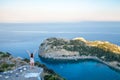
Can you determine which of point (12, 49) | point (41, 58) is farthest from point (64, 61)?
point (12, 49)

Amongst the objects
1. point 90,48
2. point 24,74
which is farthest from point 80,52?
point 24,74

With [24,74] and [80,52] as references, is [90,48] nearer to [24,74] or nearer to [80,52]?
[80,52]

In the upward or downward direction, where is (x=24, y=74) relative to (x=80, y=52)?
upward

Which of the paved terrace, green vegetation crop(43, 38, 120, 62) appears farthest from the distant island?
the paved terrace

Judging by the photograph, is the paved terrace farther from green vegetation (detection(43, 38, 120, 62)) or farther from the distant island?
green vegetation (detection(43, 38, 120, 62))

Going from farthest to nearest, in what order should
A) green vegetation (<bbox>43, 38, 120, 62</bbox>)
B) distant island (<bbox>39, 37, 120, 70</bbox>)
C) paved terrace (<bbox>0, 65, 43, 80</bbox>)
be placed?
1. green vegetation (<bbox>43, 38, 120, 62</bbox>)
2. distant island (<bbox>39, 37, 120, 70</bbox>)
3. paved terrace (<bbox>0, 65, 43, 80</bbox>)

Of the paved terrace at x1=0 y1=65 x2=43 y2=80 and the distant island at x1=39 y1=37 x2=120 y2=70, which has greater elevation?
the paved terrace at x1=0 y1=65 x2=43 y2=80

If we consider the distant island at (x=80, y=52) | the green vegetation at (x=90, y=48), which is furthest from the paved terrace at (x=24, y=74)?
the green vegetation at (x=90, y=48)

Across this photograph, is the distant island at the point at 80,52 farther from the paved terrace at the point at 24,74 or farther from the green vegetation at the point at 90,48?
the paved terrace at the point at 24,74
